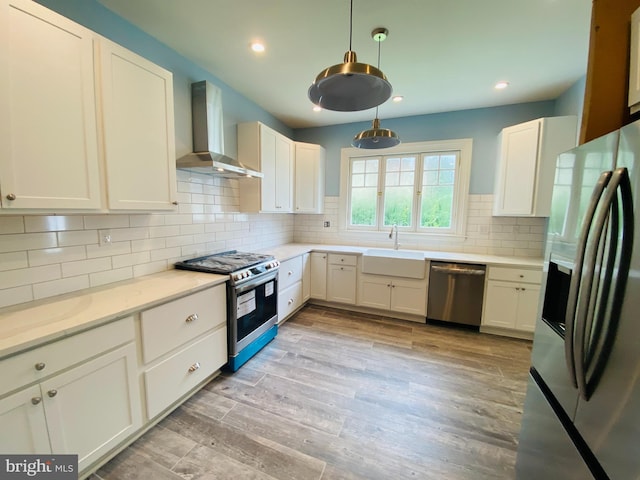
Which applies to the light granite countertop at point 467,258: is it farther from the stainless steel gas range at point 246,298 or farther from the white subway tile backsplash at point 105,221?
the white subway tile backsplash at point 105,221

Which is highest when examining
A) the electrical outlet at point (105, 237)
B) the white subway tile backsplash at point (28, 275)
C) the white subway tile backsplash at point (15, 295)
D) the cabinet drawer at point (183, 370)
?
the electrical outlet at point (105, 237)

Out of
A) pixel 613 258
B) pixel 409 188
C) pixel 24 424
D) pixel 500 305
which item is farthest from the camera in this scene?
pixel 409 188

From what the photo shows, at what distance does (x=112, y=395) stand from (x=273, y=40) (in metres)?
2.70

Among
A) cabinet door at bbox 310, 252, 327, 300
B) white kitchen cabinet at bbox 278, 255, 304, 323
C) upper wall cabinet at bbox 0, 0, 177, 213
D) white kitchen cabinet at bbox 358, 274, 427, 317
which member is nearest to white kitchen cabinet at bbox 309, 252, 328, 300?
cabinet door at bbox 310, 252, 327, 300

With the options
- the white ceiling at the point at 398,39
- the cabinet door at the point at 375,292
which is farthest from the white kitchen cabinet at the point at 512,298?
the white ceiling at the point at 398,39

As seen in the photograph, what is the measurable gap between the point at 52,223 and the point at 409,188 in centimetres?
383

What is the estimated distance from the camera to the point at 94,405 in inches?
52.2

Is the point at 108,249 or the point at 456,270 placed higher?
the point at 108,249

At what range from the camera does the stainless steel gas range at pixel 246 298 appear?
219 centimetres

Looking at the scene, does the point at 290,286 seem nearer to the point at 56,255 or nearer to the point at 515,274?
the point at 56,255

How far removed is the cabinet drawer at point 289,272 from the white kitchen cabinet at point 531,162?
2631mm

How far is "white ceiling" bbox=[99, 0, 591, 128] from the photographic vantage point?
1.77 meters

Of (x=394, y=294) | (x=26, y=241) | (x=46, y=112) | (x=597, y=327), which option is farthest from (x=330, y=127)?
(x=597, y=327)

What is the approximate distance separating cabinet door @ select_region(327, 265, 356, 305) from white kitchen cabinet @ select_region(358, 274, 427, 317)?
0.13 metres
